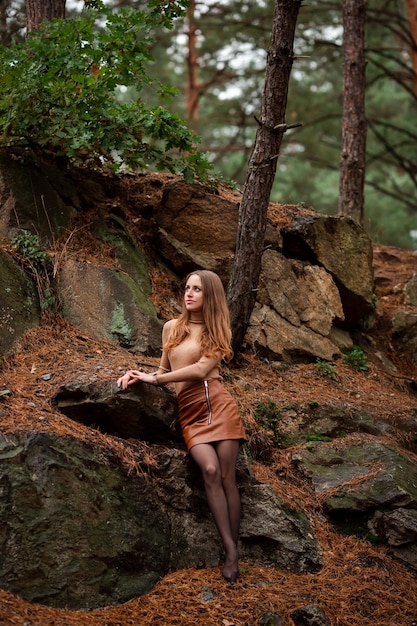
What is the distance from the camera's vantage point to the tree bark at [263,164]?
19.2 ft

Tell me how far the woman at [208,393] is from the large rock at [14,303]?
4.18ft

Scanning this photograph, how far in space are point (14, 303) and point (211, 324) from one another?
6.22ft

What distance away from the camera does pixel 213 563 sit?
417cm

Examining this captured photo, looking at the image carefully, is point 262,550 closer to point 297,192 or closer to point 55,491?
point 55,491

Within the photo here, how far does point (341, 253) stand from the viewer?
25.3 feet

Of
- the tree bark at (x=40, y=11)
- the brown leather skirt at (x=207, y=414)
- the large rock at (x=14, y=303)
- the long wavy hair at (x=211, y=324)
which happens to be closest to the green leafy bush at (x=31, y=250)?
A: the large rock at (x=14, y=303)

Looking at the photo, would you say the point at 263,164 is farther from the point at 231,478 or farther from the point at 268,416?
the point at 231,478

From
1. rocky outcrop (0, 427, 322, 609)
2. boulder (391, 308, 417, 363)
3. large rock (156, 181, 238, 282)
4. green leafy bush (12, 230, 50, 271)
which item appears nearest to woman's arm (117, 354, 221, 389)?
rocky outcrop (0, 427, 322, 609)

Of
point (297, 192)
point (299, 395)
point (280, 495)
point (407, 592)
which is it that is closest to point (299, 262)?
point (299, 395)

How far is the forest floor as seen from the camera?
3596 mm

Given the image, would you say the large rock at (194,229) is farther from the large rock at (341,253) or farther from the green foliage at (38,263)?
the green foliage at (38,263)

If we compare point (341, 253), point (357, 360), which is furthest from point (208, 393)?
point (341, 253)

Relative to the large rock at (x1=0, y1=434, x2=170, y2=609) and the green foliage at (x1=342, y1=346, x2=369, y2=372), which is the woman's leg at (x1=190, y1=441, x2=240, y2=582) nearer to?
the large rock at (x1=0, y1=434, x2=170, y2=609)

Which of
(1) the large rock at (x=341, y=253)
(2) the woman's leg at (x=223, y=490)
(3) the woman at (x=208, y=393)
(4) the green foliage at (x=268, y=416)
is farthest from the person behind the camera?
(1) the large rock at (x=341, y=253)
